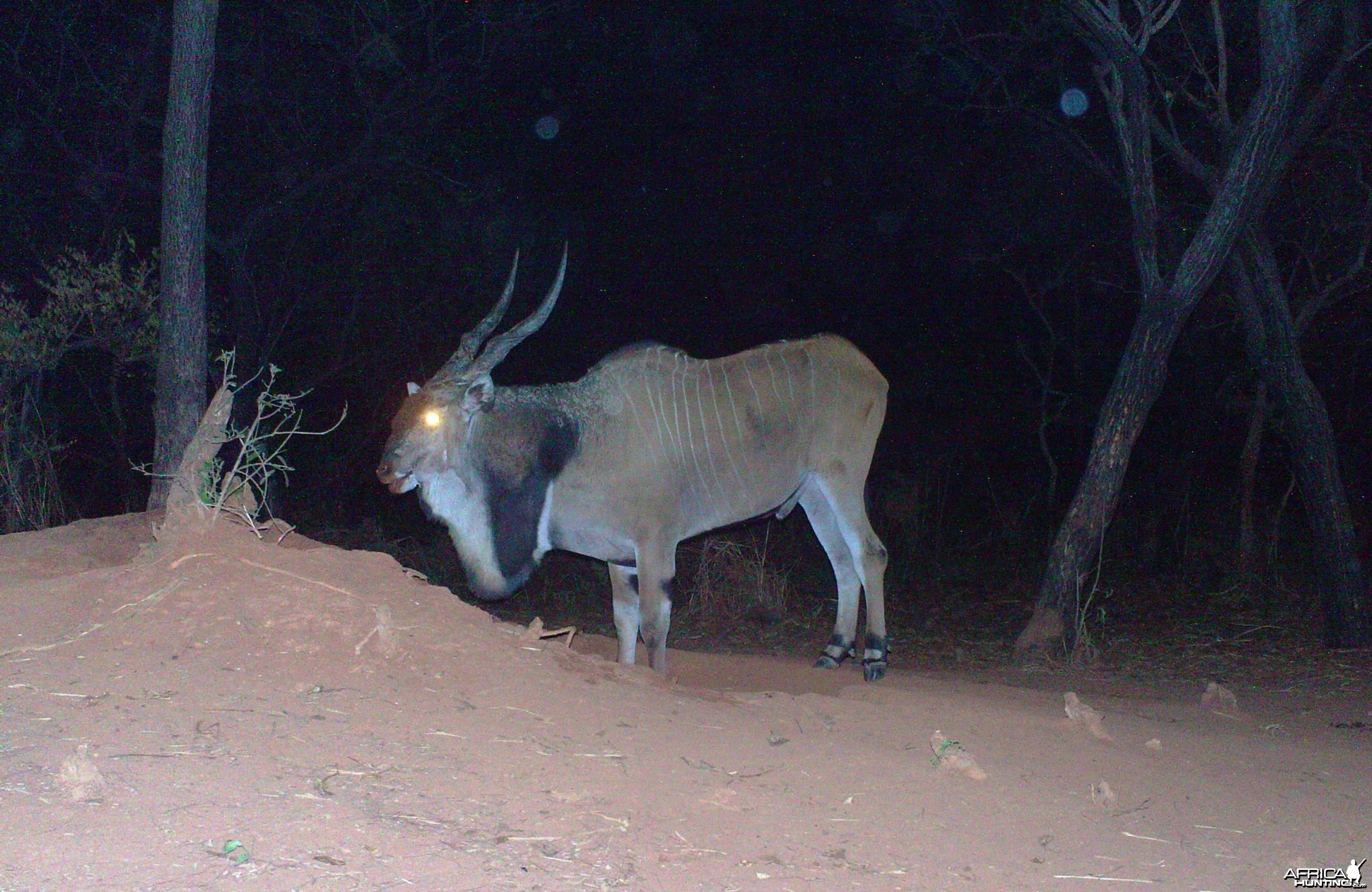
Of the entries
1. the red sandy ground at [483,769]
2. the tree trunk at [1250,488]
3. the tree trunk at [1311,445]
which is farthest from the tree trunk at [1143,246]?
the tree trunk at [1250,488]

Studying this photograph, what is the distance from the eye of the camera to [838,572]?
7277 millimetres

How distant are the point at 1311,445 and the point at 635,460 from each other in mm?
4633

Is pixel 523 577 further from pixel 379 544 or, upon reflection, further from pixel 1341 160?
pixel 1341 160

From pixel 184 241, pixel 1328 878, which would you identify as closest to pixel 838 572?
pixel 1328 878

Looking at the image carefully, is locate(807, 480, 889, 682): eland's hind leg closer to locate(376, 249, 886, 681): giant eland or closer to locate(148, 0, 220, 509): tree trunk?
locate(376, 249, 886, 681): giant eland

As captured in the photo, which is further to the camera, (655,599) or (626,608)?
(626,608)

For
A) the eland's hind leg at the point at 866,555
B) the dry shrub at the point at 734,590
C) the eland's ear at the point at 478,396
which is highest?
the eland's ear at the point at 478,396

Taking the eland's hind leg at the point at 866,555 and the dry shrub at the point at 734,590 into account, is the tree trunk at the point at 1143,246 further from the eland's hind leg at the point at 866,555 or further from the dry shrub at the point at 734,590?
the dry shrub at the point at 734,590

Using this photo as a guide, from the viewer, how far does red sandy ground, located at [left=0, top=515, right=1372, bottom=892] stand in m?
2.75

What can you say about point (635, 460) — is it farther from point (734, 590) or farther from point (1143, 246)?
point (1143, 246)

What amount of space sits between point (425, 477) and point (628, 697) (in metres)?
2.43

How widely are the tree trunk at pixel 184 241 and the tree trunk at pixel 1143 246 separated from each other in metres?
5.13

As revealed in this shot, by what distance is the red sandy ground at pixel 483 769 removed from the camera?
2.75m

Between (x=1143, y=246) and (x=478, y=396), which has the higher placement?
(x=1143, y=246)
